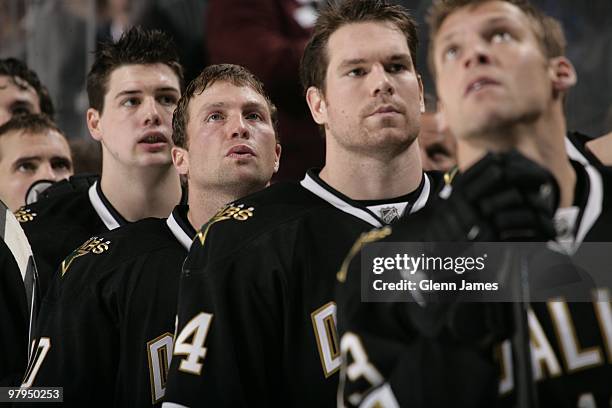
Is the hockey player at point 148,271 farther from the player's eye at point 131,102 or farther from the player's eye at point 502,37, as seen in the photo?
the player's eye at point 502,37

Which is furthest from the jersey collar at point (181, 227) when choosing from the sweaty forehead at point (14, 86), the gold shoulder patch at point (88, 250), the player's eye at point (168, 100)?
the sweaty forehead at point (14, 86)

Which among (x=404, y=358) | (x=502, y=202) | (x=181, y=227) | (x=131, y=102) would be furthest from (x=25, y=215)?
(x=502, y=202)

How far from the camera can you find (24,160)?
3.34 metres

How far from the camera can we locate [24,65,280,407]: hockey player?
248cm

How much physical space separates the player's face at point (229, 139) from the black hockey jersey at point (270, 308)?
31 centimetres

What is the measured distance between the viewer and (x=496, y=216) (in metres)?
1.53

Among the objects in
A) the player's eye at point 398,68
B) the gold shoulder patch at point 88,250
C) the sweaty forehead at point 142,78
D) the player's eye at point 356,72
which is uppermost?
the sweaty forehead at point 142,78

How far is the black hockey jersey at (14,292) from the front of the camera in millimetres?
2635

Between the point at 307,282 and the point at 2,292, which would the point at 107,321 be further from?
the point at 307,282

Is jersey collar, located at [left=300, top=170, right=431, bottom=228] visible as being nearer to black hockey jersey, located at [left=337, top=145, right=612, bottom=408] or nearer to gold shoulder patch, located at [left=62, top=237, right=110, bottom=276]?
black hockey jersey, located at [left=337, top=145, right=612, bottom=408]

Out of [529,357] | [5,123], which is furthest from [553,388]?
[5,123]

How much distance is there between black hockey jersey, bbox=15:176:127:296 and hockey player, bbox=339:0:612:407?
1.28 m

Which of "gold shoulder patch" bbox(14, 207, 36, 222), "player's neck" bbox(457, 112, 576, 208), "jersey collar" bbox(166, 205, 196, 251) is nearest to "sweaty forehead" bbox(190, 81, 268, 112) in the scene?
"jersey collar" bbox(166, 205, 196, 251)

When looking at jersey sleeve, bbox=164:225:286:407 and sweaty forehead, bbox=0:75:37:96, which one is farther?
sweaty forehead, bbox=0:75:37:96
